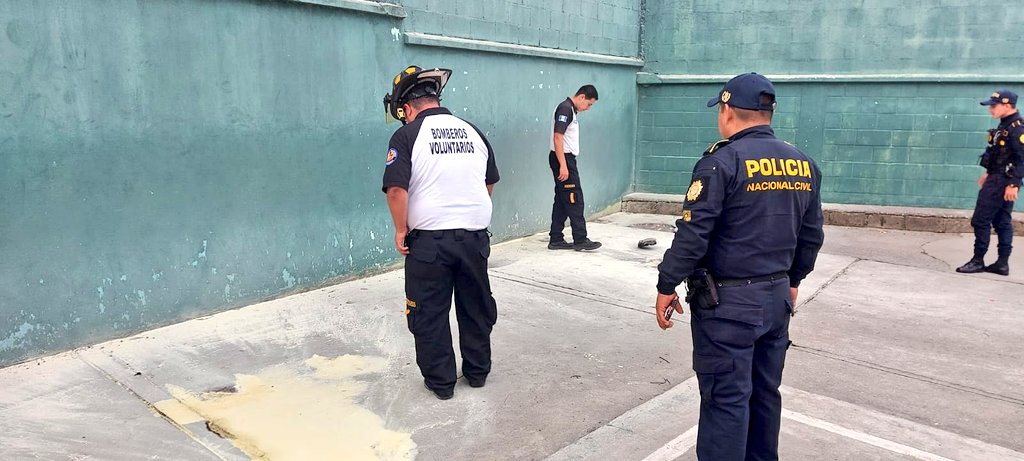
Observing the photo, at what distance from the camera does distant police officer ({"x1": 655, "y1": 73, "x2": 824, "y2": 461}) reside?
2705mm

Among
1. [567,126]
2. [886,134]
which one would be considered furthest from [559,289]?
[886,134]

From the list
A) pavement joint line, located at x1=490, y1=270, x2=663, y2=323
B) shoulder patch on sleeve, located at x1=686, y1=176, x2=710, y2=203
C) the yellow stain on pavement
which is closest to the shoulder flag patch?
shoulder patch on sleeve, located at x1=686, y1=176, x2=710, y2=203

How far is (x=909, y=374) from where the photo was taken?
4336 millimetres

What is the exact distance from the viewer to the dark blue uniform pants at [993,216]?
21.6ft

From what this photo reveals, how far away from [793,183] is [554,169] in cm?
474

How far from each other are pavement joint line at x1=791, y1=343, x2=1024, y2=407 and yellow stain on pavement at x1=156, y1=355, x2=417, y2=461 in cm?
281

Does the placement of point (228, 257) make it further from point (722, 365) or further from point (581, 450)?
point (722, 365)

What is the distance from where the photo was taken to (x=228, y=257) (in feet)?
16.8

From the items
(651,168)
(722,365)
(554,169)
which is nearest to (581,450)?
(722,365)

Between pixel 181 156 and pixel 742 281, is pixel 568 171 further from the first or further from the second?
pixel 742 281

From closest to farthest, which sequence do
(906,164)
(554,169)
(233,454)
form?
(233,454) < (554,169) < (906,164)

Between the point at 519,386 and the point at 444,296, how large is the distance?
29.2 inches

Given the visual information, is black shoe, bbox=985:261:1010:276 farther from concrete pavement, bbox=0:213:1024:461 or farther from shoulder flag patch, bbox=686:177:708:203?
shoulder flag patch, bbox=686:177:708:203

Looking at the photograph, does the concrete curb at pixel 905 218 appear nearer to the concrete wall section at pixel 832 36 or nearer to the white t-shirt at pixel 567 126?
the concrete wall section at pixel 832 36
